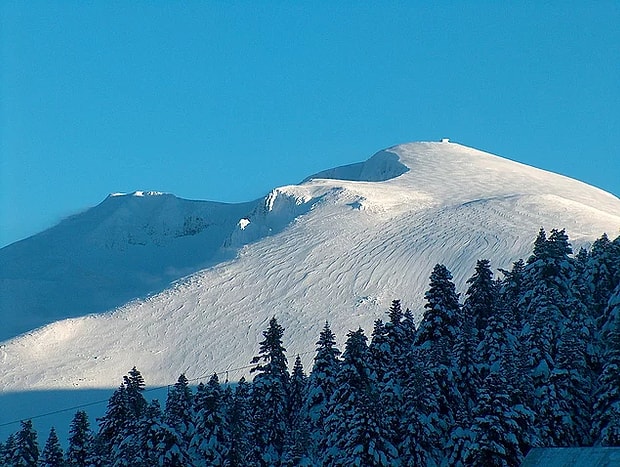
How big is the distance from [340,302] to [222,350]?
1761 cm

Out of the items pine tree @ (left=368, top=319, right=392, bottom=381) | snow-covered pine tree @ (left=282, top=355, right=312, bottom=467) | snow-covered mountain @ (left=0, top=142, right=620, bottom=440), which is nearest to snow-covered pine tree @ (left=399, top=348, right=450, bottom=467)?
pine tree @ (left=368, top=319, right=392, bottom=381)

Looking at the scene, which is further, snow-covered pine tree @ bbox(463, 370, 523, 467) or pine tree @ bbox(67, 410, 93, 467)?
pine tree @ bbox(67, 410, 93, 467)

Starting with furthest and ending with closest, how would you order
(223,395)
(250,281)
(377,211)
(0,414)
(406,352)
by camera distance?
(377,211), (250,281), (0,414), (223,395), (406,352)

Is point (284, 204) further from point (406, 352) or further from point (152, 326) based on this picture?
point (406, 352)

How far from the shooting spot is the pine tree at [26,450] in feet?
174

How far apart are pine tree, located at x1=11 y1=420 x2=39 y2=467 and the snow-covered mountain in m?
51.1

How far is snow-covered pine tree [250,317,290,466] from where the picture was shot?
151 ft

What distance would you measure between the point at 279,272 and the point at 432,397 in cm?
9876

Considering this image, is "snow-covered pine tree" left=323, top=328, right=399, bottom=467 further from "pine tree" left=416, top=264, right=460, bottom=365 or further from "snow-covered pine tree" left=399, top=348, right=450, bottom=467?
"pine tree" left=416, top=264, right=460, bottom=365

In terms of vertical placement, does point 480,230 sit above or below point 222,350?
above

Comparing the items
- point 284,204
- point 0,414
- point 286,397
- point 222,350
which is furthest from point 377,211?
point 286,397

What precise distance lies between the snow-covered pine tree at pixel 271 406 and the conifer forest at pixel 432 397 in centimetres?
6

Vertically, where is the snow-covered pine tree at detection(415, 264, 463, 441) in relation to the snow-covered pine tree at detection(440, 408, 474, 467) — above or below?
above

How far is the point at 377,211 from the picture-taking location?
160000 mm
